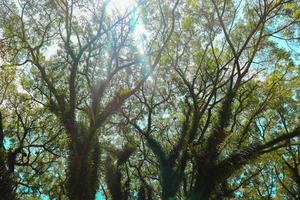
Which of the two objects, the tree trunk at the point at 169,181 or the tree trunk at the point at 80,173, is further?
the tree trunk at the point at 169,181

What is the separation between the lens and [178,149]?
39.4ft

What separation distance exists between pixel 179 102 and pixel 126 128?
3029 mm

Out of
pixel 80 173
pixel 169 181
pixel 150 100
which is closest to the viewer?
pixel 80 173

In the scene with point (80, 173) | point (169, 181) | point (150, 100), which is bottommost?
point (80, 173)

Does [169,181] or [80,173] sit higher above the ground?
[169,181]

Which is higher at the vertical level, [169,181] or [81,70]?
[81,70]

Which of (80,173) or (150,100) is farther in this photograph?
(150,100)

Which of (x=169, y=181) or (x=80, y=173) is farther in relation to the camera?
(x=169, y=181)

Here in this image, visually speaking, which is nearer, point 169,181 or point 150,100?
point 169,181

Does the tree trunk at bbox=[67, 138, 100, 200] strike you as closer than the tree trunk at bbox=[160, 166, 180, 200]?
Yes

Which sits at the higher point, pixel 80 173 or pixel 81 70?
pixel 81 70

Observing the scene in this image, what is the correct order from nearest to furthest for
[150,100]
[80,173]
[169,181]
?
[80,173], [169,181], [150,100]

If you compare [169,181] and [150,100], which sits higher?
[150,100]

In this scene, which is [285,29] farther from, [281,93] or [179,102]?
[179,102]
